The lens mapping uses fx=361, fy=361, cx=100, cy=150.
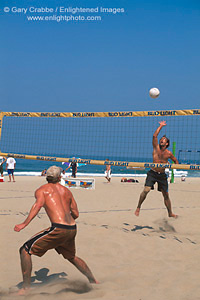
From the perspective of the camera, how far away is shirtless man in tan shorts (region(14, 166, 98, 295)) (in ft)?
10.00

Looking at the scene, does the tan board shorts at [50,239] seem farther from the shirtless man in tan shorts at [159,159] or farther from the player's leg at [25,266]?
the shirtless man in tan shorts at [159,159]

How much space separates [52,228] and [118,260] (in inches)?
58.3

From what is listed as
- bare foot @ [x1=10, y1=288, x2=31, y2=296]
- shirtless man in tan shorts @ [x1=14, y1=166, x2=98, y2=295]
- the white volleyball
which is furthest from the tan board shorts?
the white volleyball

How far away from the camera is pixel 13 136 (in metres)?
10.4

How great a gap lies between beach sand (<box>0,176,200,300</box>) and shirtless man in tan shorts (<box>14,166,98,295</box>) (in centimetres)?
29

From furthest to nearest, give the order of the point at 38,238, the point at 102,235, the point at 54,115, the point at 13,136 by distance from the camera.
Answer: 1. the point at 13,136
2. the point at 54,115
3. the point at 102,235
4. the point at 38,238

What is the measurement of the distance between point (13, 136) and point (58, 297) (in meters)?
7.80

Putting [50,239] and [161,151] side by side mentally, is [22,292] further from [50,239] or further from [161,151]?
[161,151]

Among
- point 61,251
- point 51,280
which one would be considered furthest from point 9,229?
point 61,251

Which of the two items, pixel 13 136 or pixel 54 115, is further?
pixel 13 136

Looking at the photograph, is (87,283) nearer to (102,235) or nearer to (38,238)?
(38,238)

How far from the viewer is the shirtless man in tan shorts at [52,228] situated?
120 inches

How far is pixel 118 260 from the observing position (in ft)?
13.9

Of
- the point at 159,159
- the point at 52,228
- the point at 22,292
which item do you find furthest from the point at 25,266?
the point at 159,159
